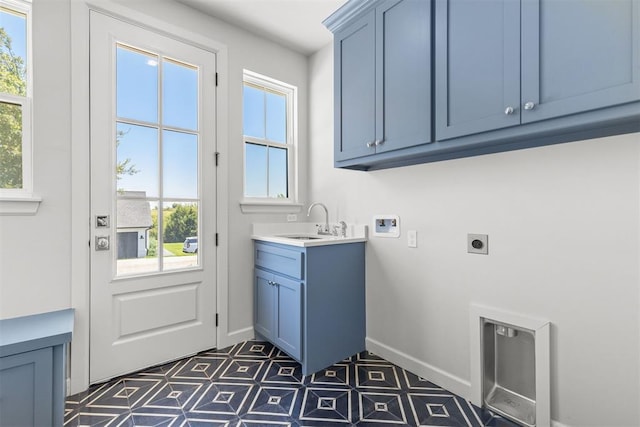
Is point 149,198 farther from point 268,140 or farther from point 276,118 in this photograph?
point 276,118

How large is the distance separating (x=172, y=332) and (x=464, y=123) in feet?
8.02

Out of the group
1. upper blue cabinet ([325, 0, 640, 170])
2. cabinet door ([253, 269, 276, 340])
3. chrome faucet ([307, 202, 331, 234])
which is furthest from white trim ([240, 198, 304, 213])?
upper blue cabinet ([325, 0, 640, 170])

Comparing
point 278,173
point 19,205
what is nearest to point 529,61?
point 278,173

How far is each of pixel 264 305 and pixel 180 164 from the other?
4.39ft

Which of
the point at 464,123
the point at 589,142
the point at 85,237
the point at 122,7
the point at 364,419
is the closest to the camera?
the point at 589,142

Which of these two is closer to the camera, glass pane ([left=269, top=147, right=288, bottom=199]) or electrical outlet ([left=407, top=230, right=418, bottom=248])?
electrical outlet ([left=407, top=230, right=418, bottom=248])

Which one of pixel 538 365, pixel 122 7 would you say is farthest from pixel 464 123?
pixel 122 7

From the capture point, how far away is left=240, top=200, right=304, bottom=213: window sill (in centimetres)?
270

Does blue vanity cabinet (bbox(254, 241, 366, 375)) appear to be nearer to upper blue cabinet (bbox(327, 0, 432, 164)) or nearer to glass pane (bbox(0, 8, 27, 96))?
upper blue cabinet (bbox(327, 0, 432, 164))

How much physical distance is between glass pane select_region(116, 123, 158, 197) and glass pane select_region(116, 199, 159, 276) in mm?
75

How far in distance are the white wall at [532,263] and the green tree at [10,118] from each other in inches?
91.1

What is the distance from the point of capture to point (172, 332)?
2.32 m

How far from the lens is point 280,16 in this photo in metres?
2.51

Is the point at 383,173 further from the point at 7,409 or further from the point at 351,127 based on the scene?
the point at 7,409
